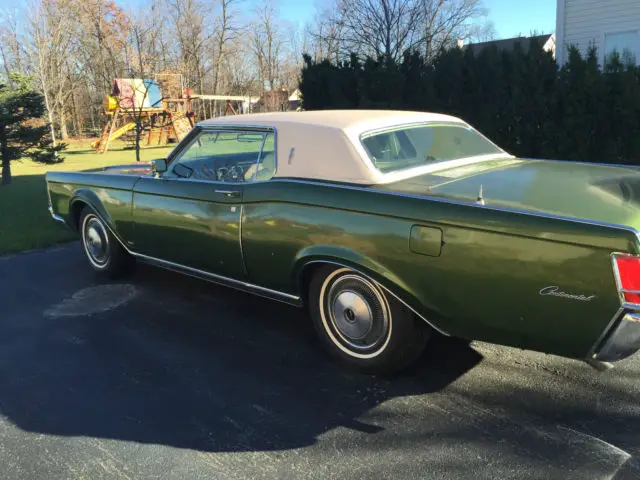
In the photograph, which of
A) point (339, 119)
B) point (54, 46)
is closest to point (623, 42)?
point (339, 119)

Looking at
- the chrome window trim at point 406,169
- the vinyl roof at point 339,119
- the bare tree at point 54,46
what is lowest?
the chrome window trim at point 406,169

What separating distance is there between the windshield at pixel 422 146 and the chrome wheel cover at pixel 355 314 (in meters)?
0.70

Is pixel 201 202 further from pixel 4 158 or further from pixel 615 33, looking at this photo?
pixel 615 33

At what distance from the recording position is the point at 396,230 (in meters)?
2.83

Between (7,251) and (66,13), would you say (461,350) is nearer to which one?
(7,251)

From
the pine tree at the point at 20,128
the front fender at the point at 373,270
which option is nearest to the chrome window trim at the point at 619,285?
the front fender at the point at 373,270

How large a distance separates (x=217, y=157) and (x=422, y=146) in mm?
1637

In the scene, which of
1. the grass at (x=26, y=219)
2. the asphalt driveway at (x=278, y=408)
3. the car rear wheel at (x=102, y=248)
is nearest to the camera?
the asphalt driveway at (x=278, y=408)

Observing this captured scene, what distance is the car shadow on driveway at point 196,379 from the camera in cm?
275

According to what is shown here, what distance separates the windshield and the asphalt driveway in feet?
4.00

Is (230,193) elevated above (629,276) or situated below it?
above

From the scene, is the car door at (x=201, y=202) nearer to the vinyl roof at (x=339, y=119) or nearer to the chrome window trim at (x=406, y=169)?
the vinyl roof at (x=339, y=119)

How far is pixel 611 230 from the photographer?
2260 millimetres

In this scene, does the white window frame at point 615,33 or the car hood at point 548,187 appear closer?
the car hood at point 548,187
